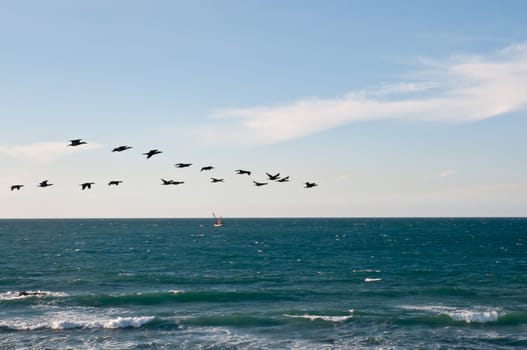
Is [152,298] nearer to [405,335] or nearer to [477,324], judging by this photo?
[405,335]

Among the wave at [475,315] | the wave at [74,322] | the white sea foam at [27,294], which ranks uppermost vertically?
the white sea foam at [27,294]

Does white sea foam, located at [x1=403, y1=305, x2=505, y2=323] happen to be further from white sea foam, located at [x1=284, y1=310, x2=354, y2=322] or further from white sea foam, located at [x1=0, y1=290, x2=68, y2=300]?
white sea foam, located at [x1=0, y1=290, x2=68, y2=300]

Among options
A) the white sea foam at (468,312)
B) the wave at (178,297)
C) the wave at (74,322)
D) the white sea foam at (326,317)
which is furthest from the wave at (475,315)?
the wave at (74,322)

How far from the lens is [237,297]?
54.5 m

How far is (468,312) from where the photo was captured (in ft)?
150

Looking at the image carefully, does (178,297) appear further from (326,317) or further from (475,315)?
(475,315)

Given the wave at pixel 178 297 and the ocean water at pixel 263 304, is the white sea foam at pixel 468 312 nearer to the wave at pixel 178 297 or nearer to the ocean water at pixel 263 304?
the ocean water at pixel 263 304

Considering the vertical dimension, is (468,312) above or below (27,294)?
below

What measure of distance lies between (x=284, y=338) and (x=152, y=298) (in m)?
19.4

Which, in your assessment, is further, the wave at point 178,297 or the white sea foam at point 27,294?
the white sea foam at point 27,294

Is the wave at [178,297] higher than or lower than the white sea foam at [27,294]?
lower

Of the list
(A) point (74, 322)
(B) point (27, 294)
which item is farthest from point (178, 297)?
(B) point (27, 294)

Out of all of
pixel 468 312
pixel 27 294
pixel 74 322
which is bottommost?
pixel 468 312

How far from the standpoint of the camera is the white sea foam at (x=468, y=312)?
43219 mm
